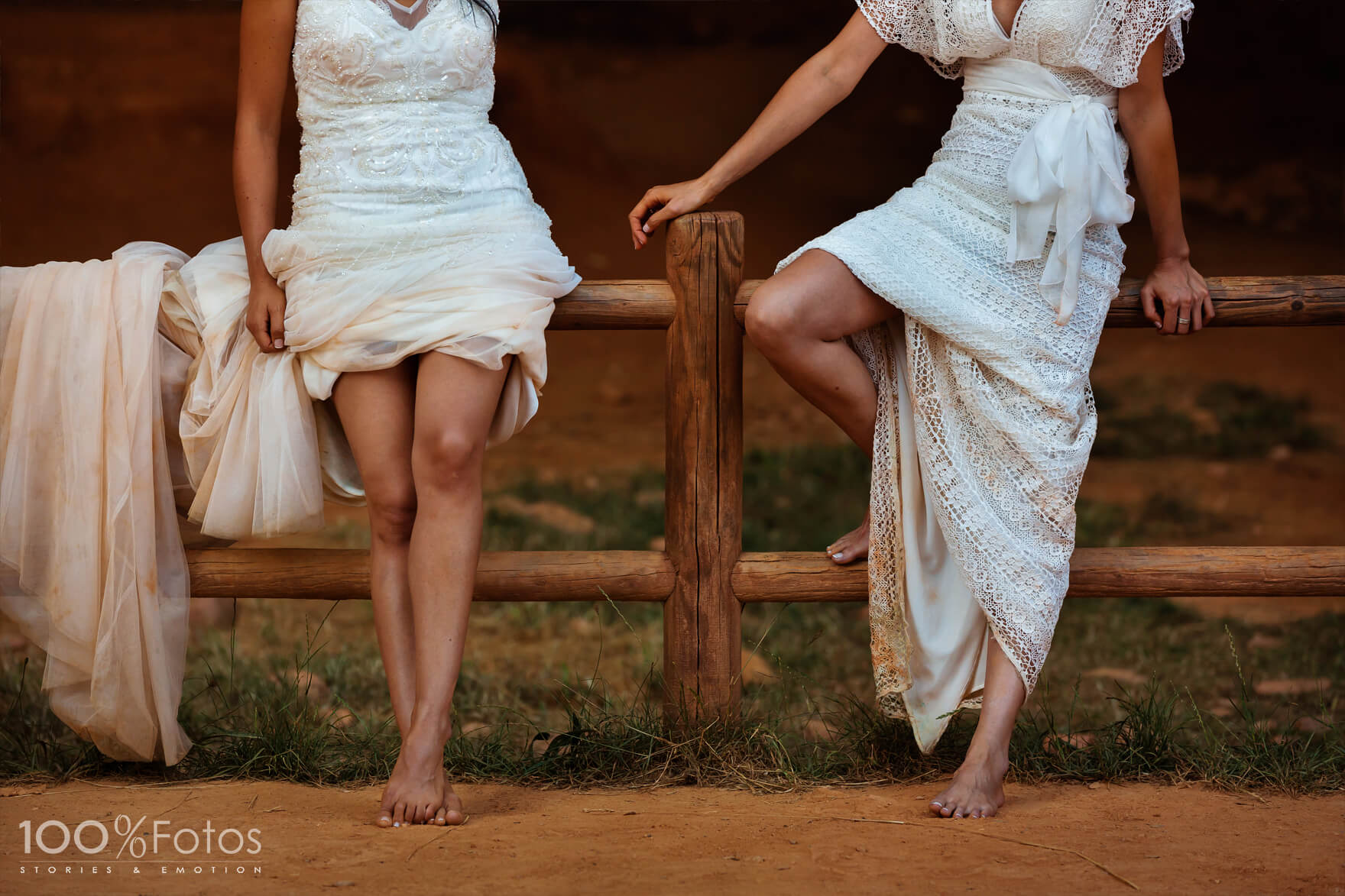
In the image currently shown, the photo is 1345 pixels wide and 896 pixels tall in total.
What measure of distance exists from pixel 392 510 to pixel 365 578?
1.15 ft

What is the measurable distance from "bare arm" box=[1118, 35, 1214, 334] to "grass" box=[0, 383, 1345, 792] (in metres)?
0.74

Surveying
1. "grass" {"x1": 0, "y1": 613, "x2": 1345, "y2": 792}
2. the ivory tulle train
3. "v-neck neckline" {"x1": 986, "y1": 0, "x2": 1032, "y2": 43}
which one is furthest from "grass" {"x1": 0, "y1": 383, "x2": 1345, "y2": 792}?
"v-neck neckline" {"x1": 986, "y1": 0, "x2": 1032, "y2": 43}

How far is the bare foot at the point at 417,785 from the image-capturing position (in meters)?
2.31

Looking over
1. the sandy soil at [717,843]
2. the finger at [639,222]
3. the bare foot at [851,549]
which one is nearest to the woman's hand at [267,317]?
the finger at [639,222]

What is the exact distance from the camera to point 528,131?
7.86 meters

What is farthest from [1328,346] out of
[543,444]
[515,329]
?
[515,329]

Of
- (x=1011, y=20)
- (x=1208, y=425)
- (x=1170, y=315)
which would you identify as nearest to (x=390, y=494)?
(x=1011, y=20)

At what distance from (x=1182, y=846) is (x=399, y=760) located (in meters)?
1.38

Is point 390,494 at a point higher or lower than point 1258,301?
lower

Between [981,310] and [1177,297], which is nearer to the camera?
[981,310]

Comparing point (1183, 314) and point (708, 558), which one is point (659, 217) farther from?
point (1183, 314)

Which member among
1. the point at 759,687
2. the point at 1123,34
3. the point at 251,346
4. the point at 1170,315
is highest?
the point at 1123,34

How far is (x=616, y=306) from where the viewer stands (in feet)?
8.95

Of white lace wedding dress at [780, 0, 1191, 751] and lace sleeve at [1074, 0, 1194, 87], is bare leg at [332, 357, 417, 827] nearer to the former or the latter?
white lace wedding dress at [780, 0, 1191, 751]
